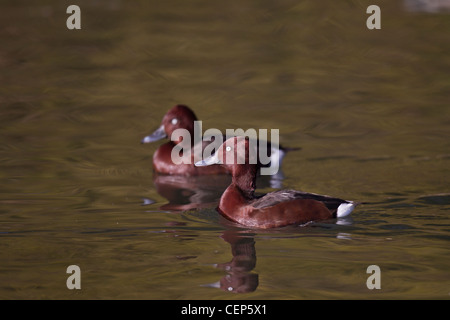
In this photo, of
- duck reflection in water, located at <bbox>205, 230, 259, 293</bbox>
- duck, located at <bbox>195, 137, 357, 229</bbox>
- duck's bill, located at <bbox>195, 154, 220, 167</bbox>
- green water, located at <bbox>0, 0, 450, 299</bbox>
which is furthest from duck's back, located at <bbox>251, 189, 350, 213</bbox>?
duck's bill, located at <bbox>195, 154, 220, 167</bbox>

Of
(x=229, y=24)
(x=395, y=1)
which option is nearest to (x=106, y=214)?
(x=229, y=24)

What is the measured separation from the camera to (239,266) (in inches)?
296

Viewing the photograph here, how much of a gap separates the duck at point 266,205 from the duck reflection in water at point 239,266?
0.87 feet

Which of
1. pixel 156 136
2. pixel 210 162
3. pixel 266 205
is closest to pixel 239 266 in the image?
pixel 266 205

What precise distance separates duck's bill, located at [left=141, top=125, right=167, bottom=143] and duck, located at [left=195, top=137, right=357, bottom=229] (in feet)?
10.0

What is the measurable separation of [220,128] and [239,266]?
536 cm

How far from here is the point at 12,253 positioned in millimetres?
7938

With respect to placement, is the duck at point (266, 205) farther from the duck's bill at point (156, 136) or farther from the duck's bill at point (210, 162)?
the duck's bill at point (156, 136)

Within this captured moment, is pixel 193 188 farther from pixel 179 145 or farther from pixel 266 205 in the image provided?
pixel 266 205

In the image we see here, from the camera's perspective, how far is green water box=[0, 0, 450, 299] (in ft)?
24.3

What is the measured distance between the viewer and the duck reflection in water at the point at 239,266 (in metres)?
7.06

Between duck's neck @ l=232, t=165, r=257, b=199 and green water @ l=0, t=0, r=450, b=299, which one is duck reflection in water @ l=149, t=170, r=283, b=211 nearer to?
green water @ l=0, t=0, r=450, b=299
